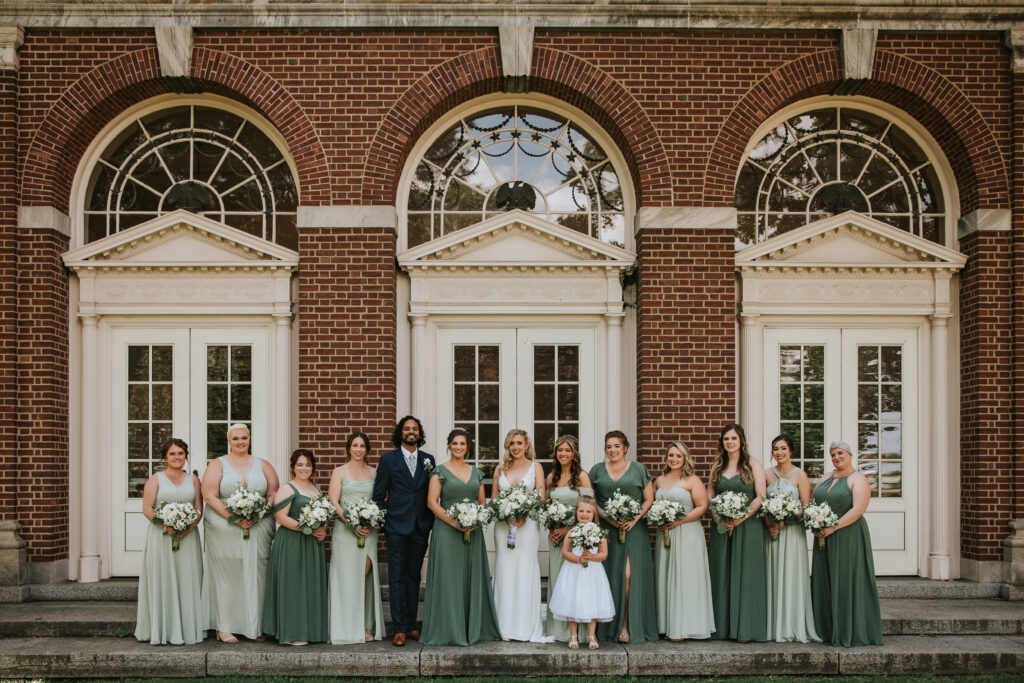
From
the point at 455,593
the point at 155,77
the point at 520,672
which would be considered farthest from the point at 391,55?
the point at 520,672

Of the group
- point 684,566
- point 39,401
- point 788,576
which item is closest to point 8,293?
point 39,401

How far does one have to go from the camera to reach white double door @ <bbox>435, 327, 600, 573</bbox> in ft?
31.7

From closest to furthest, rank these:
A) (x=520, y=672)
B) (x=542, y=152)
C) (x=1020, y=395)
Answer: (x=520, y=672) → (x=1020, y=395) → (x=542, y=152)

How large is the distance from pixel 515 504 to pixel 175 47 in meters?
6.16

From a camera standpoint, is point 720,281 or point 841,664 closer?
point 841,664

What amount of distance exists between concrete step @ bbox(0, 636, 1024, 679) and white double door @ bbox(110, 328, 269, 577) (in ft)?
7.67

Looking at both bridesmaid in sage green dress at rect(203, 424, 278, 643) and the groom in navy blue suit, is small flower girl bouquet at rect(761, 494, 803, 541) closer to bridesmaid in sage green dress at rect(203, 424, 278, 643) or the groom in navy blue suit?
the groom in navy blue suit

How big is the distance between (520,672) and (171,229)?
597cm

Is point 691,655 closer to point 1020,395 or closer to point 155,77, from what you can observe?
point 1020,395

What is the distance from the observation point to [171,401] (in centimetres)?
964

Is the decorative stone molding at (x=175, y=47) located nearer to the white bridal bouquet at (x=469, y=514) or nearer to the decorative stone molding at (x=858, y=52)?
the white bridal bouquet at (x=469, y=514)

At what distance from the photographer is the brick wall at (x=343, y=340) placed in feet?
30.3

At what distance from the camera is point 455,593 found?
752 centimetres

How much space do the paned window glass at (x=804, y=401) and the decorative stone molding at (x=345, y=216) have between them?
15.3 ft
